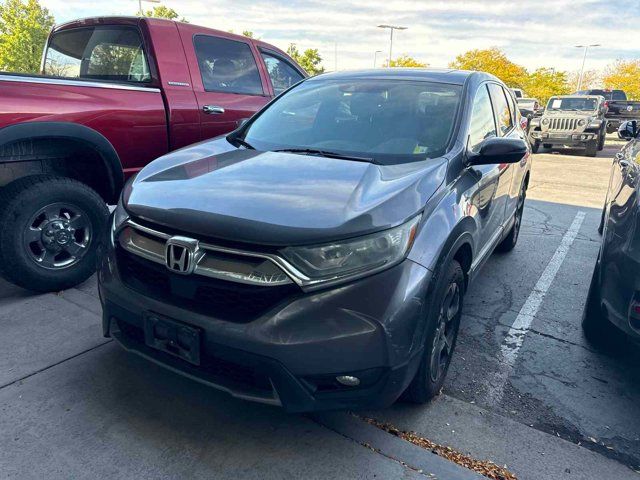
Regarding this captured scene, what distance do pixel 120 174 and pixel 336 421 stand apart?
2479 mm

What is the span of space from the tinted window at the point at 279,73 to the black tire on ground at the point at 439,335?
11.0 feet

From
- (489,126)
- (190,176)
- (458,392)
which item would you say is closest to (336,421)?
(458,392)

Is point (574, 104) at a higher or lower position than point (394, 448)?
higher

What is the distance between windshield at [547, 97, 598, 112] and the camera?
15541 millimetres

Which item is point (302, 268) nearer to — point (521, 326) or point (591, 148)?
point (521, 326)

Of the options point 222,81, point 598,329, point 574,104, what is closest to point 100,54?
point 222,81

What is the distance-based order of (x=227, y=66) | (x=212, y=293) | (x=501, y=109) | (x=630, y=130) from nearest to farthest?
(x=212, y=293)
(x=501, y=109)
(x=630, y=130)
(x=227, y=66)

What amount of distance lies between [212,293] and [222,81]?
10.4 feet

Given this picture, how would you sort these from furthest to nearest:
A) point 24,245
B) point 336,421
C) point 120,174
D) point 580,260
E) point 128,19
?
point 580,260 → point 128,19 → point 120,174 → point 24,245 → point 336,421

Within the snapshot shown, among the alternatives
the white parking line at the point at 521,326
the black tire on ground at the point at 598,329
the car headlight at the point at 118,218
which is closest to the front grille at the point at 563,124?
the white parking line at the point at 521,326

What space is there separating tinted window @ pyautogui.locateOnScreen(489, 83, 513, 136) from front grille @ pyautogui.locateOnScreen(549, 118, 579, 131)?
11674 mm

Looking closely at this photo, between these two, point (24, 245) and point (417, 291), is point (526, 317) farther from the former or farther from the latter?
point (24, 245)

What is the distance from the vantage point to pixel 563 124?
14711mm

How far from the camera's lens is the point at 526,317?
374 centimetres
